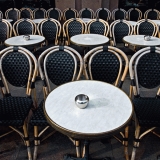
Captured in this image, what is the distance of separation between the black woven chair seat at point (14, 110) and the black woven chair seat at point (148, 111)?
0.98 metres

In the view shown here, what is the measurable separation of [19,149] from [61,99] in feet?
2.82

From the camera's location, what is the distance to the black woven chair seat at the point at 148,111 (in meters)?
1.61

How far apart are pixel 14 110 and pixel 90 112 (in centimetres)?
80

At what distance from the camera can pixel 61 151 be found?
192 centimetres

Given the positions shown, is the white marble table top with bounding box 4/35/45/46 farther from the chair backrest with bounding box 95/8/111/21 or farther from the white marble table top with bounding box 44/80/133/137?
the chair backrest with bounding box 95/8/111/21

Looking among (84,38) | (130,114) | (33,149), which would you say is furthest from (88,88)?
(84,38)

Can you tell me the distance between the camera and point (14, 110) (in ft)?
5.82

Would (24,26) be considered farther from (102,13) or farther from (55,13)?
(102,13)

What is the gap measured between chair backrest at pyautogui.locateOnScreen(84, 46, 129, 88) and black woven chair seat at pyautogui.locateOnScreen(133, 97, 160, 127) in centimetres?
28

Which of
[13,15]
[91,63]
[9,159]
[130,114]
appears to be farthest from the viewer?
[13,15]

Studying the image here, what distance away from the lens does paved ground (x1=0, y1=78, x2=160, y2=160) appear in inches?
73.8

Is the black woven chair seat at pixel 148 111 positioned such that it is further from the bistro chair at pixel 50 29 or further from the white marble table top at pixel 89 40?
the bistro chair at pixel 50 29

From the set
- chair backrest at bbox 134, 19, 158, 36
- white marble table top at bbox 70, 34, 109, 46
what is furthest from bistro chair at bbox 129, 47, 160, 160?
chair backrest at bbox 134, 19, 158, 36

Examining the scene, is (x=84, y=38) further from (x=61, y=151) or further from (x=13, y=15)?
(x=13, y=15)
